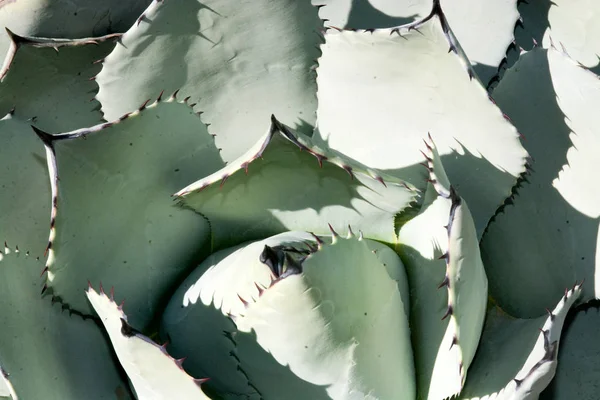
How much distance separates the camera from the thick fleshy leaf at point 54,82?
1.36m

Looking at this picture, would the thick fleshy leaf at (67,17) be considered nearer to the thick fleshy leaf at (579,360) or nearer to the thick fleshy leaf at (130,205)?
the thick fleshy leaf at (130,205)

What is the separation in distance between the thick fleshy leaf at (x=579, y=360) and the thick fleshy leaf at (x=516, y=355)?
0.05 ft

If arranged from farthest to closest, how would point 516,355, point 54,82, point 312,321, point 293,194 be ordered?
point 54,82, point 293,194, point 516,355, point 312,321

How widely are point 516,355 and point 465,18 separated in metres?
0.64

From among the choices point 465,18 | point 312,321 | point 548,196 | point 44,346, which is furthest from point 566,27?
point 44,346

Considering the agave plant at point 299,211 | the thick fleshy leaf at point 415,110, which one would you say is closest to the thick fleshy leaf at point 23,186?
the agave plant at point 299,211

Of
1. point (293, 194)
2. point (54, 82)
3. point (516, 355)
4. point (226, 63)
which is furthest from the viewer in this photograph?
point (54, 82)

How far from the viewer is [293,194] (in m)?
1.18

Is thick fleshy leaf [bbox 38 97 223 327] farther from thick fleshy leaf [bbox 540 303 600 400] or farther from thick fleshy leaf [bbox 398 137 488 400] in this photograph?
thick fleshy leaf [bbox 540 303 600 400]

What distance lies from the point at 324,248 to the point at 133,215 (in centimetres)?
37

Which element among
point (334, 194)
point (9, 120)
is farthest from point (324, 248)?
point (9, 120)

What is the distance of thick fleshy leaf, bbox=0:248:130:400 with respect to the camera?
1.04 metres

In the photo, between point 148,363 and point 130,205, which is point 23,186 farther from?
point 148,363

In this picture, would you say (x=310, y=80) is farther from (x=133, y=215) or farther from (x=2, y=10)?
(x=2, y=10)
